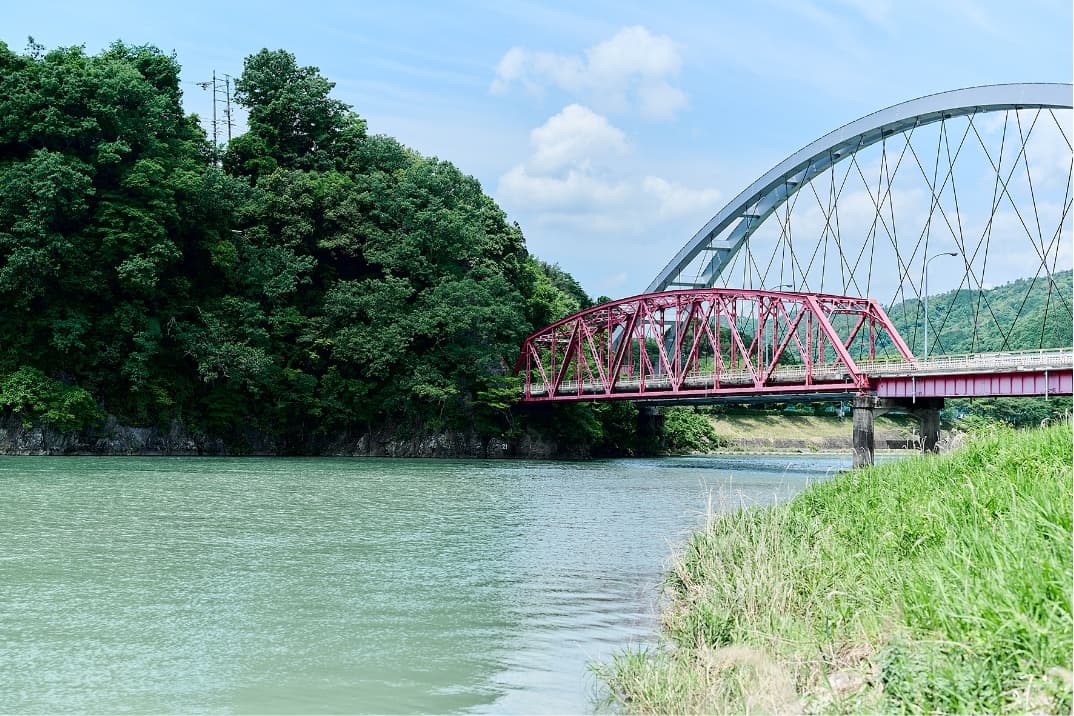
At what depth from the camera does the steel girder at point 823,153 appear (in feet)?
150

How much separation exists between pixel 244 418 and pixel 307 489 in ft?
90.8

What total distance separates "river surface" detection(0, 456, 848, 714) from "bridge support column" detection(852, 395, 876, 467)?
2029 cm

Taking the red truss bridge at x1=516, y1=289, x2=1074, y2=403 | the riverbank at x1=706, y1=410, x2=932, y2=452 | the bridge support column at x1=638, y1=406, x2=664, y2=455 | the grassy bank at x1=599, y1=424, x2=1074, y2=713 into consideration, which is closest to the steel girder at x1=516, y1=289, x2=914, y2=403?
the red truss bridge at x1=516, y1=289, x2=1074, y2=403

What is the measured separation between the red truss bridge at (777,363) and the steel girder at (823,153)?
8.41m

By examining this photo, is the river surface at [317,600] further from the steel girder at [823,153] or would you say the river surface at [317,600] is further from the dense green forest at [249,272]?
the steel girder at [823,153]

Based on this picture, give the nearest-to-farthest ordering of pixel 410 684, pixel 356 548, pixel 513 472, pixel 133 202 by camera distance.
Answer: pixel 410 684, pixel 356 548, pixel 513 472, pixel 133 202

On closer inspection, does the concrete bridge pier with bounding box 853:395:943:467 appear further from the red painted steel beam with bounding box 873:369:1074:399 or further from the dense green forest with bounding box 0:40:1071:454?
the dense green forest with bounding box 0:40:1071:454

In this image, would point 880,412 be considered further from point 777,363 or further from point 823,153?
point 823,153

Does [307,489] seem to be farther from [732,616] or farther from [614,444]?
[614,444]

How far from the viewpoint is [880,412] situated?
47.3 m

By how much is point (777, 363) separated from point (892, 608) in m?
53.5

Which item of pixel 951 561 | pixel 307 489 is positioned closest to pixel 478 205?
pixel 307 489

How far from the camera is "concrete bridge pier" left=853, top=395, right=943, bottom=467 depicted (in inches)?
1789

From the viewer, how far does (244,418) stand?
5869cm
